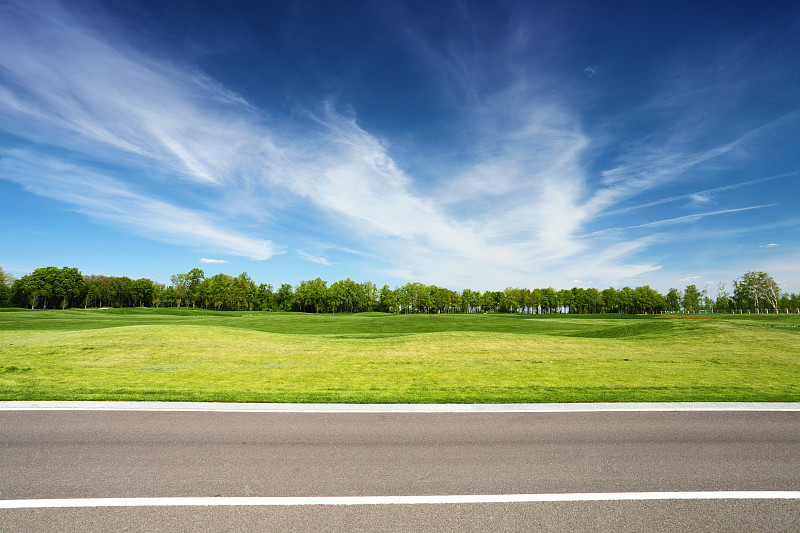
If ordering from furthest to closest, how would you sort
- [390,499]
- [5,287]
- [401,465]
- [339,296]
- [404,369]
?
1. [339,296]
2. [5,287]
3. [404,369]
4. [401,465]
5. [390,499]

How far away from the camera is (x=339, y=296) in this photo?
4631 inches

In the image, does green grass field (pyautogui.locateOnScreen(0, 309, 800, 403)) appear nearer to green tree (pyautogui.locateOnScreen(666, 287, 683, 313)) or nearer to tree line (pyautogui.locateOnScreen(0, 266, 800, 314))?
tree line (pyautogui.locateOnScreen(0, 266, 800, 314))

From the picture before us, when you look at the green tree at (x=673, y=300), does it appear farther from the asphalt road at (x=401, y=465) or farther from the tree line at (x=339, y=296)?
the asphalt road at (x=401, y=465)

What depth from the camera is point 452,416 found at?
845cm

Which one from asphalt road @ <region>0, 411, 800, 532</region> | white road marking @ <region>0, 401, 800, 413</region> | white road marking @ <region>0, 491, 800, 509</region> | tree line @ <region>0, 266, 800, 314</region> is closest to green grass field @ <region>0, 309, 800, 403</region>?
white road marking @ <region>0, 401, 800, 413</region>

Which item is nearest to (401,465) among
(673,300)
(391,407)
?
(391,407)

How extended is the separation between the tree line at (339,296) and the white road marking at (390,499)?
112624 millimetres

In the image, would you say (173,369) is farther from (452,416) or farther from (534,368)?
(534,368)

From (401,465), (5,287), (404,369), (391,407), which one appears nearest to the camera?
(401,465)

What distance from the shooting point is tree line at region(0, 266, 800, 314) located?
107m

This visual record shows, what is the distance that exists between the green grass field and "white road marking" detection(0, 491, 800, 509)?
5.00 m

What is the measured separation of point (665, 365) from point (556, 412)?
1112 centimetres

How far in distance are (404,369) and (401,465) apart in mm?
9866

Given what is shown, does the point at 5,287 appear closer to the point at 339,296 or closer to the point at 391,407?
the point at 339,296
